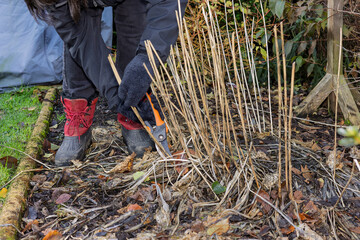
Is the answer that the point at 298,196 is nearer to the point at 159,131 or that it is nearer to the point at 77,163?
the point at 159,131

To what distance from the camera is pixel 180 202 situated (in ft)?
4.54

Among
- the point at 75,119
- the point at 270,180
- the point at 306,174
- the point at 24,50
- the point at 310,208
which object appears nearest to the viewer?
the point at 310,208

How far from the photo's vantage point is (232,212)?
1.26 m

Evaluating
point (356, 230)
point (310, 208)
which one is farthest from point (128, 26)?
point (356, 230)

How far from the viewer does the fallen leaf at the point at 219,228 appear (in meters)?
1.20

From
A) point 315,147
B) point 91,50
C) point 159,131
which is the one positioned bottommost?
point 315,147

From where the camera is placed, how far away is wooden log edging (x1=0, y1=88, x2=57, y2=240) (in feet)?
4.27

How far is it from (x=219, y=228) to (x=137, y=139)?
73cm

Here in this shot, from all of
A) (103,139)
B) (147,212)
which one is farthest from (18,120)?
(147,212)

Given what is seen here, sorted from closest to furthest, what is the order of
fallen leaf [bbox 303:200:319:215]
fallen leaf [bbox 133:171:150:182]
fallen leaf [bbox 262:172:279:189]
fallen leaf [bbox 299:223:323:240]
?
1. fallen leaf [bbox 299:223:323:240]
2. fallen leaf [bbox 303:200:319:215]
3. fallen leaf [bbox 262:172:279:189]
4. fallen leaf [bbox 133:171:150:182]

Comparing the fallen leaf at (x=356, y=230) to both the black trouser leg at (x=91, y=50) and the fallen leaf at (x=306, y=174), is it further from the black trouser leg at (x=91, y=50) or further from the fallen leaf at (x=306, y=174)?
the black trouser leg at (x=91, y=50)

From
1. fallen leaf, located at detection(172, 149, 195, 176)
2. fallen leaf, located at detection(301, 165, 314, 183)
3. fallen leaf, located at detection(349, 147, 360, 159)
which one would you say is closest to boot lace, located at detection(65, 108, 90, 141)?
fallen leaf, located at detection(172, 149, 195, 176)

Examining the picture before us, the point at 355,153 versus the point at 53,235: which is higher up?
the point at 53,235

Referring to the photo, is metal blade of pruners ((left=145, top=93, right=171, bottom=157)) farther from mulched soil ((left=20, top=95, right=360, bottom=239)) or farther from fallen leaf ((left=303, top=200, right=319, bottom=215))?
fallen leaf ((left=303, top=200, right=319, bottom=215))
